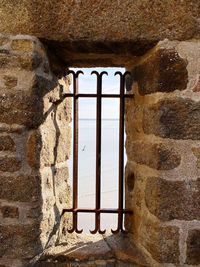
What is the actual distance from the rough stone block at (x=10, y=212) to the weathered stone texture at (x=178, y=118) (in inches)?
30.7

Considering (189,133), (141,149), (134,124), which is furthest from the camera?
(134,124)

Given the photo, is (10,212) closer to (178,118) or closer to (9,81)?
(9,81)

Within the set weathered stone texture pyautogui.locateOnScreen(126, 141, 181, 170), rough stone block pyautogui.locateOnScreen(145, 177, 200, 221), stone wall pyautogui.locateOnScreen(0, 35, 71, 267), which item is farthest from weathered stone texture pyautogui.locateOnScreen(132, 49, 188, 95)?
stone wall pyautogui.locateOnScreen(0, 35, 71, 267)

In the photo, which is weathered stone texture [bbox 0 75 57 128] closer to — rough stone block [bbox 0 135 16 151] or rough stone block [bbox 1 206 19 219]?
rough stone block [bbox 0 135 16 151]

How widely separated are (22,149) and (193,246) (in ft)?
3.05

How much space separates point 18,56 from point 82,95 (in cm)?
44

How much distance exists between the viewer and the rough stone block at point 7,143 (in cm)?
125

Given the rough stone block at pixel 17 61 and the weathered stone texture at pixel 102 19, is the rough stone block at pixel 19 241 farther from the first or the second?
the weathered stone texture at pixel 102 19

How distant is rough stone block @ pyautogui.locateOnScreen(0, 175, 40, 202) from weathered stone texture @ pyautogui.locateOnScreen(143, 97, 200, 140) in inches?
25.6

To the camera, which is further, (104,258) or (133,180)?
(133,180)

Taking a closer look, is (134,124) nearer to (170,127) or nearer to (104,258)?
(170,127)

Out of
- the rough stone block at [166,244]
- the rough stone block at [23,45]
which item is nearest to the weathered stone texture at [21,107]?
the rough stone block at [23,45]

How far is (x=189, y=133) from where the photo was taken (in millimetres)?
1222

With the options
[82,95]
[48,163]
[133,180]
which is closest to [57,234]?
[48,163]
